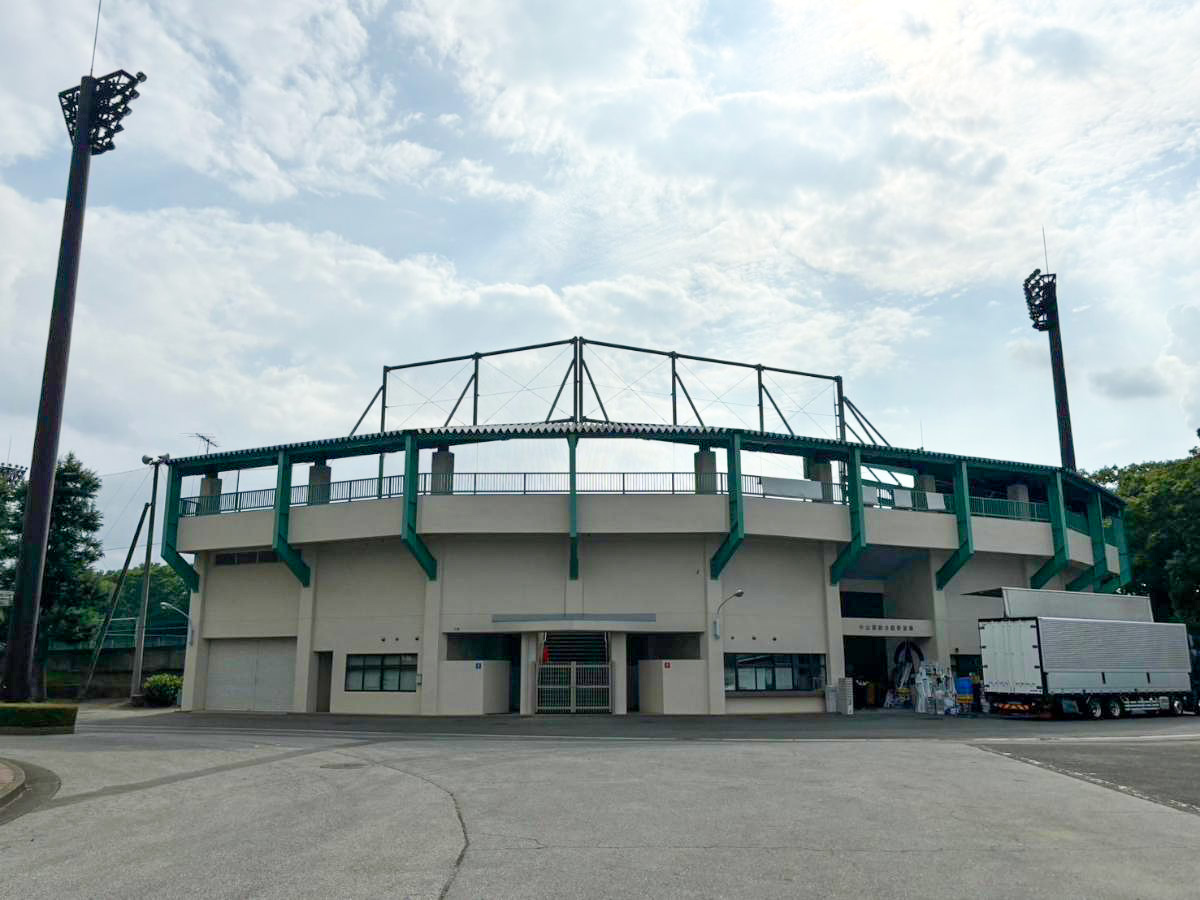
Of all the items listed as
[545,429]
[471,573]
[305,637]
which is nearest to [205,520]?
[305,637]

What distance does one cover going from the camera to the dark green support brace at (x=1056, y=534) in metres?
44.1

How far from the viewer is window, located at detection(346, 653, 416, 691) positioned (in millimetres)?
38312

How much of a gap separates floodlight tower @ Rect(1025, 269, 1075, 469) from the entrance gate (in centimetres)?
3974

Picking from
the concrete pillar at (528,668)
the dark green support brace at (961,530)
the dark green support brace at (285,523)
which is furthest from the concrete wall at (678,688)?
the dark green support brace at (285,523)

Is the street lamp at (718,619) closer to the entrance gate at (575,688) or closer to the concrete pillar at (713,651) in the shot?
the concrete pillar at (713,651)

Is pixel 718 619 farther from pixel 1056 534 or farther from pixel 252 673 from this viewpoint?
pixel 252 673

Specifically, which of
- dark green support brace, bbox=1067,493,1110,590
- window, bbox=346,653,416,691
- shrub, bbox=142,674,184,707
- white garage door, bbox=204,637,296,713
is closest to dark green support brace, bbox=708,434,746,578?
window, bbox=346,653,416,691

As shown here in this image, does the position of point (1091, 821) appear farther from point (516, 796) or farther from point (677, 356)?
point (677, 356)

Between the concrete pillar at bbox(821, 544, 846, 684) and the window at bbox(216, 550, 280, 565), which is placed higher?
the window at bbox(216, 550, 280, 565)

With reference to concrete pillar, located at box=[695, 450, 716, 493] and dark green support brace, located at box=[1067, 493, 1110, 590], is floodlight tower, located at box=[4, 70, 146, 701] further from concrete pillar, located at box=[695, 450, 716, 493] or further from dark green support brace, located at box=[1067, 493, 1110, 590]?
dark green support brace, located at box=[1067, 493, 1110, 590]

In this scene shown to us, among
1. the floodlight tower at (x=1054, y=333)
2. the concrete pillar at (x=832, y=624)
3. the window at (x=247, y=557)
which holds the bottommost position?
the concrete pillar at (x=832, y=624)

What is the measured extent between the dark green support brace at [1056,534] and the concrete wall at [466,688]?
26.7m

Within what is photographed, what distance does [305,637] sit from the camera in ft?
131

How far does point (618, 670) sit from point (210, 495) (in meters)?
20.2
